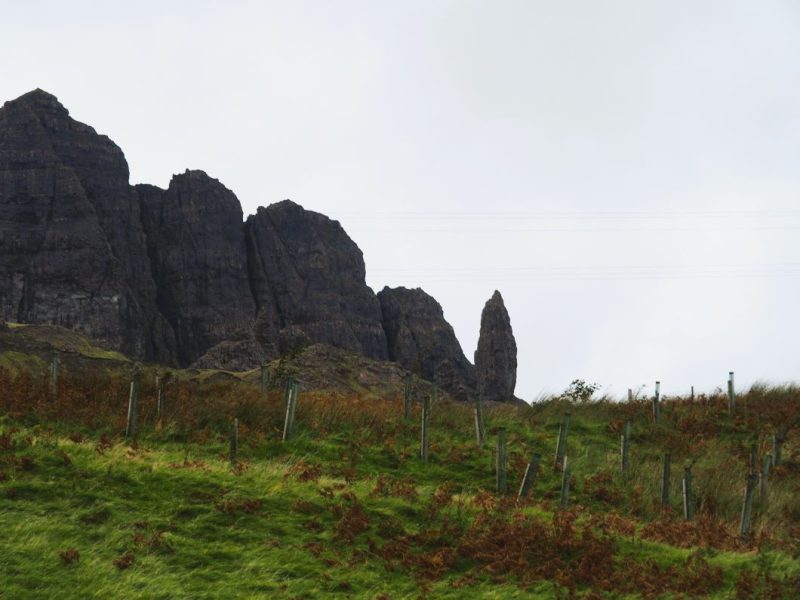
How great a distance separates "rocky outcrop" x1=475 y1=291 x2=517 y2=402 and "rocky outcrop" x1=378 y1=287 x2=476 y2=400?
334 cm

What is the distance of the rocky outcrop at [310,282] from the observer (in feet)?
471

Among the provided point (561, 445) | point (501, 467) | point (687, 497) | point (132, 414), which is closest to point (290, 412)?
point (132, 414)

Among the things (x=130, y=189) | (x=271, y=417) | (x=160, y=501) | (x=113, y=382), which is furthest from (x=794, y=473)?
(x=130, y=189)

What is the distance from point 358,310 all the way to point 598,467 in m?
125

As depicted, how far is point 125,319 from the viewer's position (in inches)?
5098

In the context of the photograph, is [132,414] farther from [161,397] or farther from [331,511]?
[331,511]

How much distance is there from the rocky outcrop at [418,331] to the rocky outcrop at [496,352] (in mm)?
3344

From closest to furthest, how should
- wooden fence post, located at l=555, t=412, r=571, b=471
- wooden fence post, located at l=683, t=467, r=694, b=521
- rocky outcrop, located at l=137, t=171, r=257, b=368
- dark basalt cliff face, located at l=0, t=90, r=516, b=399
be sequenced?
wooden fence post, located at l=683, t=467, r=694, b=521, wooden fence post, located at l=555, t=412, r=571, b=471, dark basalt cliff face, located at l=0, t=90, r=516, b=399, rocky outcrop, located at l=137, t=171, r=257, b=368

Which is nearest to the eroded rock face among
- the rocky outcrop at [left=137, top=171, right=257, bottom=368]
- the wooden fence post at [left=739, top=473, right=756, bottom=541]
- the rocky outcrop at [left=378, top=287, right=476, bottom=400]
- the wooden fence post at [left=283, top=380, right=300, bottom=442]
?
the rocky outcrop at [left=137, top=171, right=257, bottom=368]

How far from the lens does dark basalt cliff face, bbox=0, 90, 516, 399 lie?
126562 millimetres

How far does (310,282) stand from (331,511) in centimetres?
13327

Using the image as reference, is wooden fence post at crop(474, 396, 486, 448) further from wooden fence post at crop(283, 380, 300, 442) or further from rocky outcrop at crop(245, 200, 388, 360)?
rocky outcrop at crop(245, 200, 388, 360)

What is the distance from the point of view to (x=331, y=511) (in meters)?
18.4

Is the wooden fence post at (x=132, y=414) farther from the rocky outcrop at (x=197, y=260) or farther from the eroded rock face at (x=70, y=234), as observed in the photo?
the rocky outcrop at (x=197, y=260)
